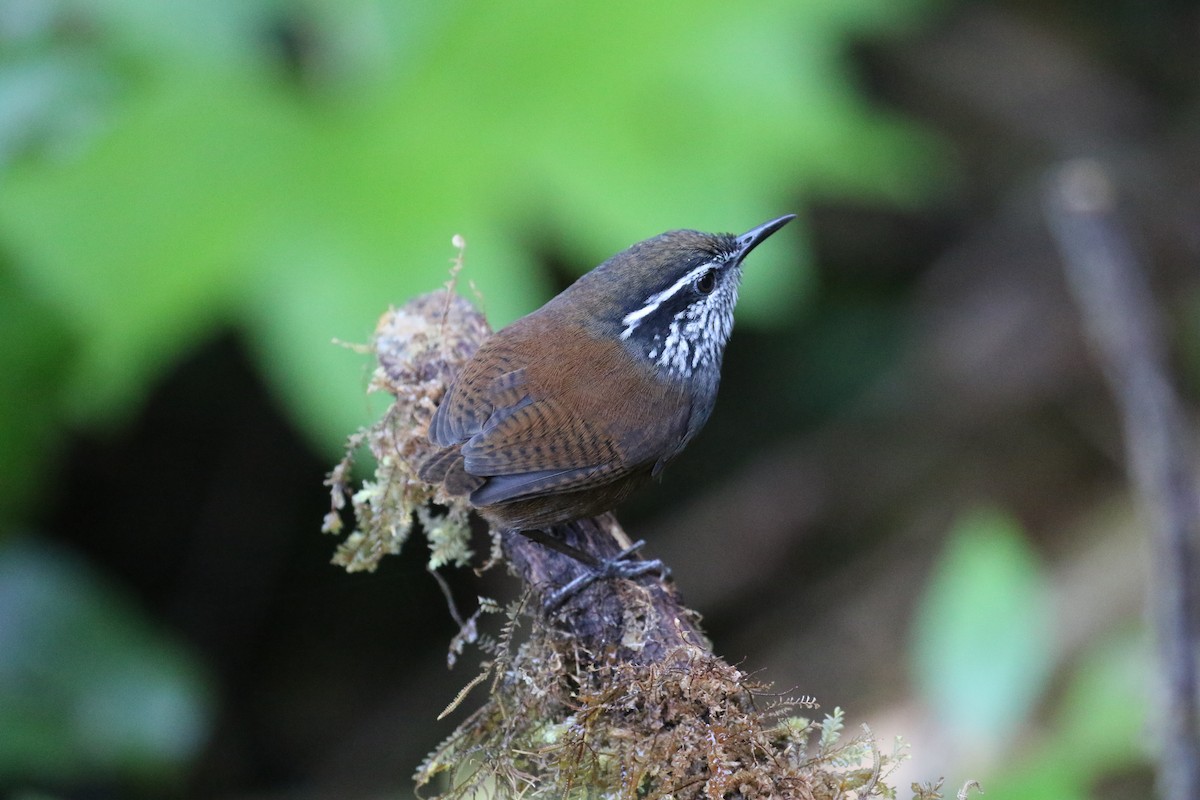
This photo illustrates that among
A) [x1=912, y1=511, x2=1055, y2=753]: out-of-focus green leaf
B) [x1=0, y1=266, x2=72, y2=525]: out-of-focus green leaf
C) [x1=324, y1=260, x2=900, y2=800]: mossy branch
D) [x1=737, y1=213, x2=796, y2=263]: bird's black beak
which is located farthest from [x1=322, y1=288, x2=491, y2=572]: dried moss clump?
[x1=0, y1=266, x2=72, y2=525]: out-of-focus green leaf

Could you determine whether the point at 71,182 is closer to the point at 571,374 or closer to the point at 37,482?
the point at 37,482

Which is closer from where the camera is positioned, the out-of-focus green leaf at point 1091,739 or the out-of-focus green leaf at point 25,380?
the out-of-focus green leaf at point 1091,739

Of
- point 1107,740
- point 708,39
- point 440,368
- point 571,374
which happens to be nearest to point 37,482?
point 440,368

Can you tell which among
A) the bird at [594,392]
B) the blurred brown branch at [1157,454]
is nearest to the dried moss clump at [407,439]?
the bird at [594,392]

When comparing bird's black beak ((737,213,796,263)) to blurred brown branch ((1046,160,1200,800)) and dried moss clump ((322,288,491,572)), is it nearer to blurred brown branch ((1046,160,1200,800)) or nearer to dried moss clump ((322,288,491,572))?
dried moss clump ((322,288,491,572))

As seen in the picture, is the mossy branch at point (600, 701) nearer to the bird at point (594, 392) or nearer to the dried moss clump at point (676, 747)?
the dried moss clump at point (676, 747)

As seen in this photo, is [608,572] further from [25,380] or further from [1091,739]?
[25,380]

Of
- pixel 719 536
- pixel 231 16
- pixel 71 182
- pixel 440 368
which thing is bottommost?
pixel 440 368
